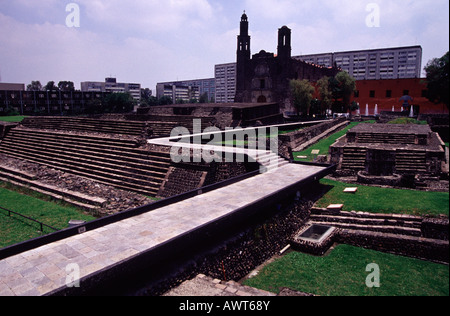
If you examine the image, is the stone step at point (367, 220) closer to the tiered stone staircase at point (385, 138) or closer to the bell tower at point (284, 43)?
the tiered stone staircase at point (385, 138)

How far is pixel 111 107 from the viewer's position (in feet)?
184

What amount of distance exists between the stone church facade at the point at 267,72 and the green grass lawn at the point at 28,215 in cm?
3345

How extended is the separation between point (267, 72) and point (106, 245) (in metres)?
38.5

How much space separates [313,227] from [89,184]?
9504mm

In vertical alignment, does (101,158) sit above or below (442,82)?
below

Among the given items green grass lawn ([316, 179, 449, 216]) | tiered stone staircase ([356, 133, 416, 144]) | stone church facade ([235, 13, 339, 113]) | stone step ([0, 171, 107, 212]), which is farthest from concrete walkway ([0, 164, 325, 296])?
stone church facade ([235, 13, 339, 113])

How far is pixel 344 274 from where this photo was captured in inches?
305

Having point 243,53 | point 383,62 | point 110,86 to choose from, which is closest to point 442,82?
point 243,53

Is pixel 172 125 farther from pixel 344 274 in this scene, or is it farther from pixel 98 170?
pixel 344 274

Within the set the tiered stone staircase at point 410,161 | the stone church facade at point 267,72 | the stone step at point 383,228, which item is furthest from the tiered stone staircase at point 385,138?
the stone church facade at point 267,72

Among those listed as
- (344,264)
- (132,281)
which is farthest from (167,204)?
(344,264)

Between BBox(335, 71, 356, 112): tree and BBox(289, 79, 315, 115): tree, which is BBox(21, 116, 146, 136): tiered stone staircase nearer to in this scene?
BBox(289, 79, 315, 115): tree

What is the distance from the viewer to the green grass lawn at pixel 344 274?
270 inches
